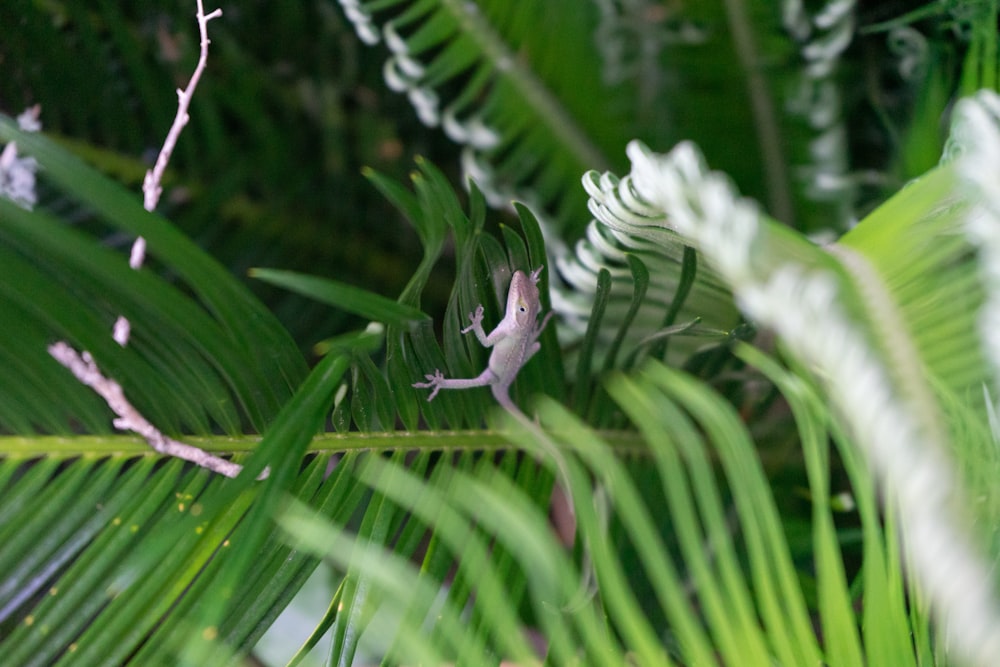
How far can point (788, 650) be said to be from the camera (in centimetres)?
29

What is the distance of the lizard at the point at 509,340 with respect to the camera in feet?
1.48

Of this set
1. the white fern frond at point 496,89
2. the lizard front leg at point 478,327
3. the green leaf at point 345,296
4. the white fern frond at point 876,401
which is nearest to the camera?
the white fern frond at point 876,401

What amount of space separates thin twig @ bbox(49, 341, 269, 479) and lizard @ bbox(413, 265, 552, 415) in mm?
125

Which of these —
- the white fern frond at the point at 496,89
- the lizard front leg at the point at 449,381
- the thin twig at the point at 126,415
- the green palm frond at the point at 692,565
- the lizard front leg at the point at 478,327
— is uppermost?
the white fern frond at the point at 496,89

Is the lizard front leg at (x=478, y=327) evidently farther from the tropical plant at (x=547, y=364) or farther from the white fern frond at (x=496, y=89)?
the white fern frond at (x=496, y=89)

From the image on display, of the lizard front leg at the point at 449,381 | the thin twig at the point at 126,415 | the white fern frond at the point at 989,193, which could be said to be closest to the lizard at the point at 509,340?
the lizard front leg at the point at 449,381

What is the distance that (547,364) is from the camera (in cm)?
50

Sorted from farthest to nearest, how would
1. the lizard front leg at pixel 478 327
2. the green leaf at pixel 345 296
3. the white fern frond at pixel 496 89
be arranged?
the white fern frond at pixel 496 89 → the lizard front leg at pixel 478 327 → the green leaf at pixel 345 296

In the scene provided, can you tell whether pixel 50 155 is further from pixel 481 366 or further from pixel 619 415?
pixel 619 415

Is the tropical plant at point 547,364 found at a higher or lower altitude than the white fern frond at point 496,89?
lower

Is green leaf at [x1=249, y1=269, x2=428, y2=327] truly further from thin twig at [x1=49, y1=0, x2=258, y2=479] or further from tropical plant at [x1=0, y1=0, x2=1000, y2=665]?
thin twig at [x1=49, y1=0, x2=258, y2=479]

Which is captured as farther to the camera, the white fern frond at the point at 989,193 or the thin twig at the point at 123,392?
the thin twig at the point at 123,392

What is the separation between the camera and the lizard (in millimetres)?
451

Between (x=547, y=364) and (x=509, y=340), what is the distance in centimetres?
5
